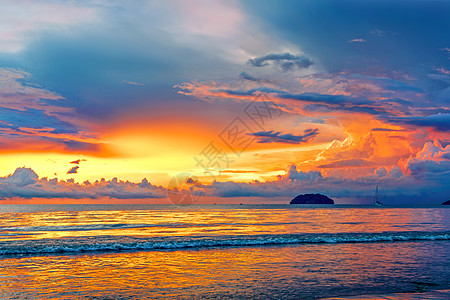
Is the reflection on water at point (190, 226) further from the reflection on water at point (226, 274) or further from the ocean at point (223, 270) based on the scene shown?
the reflection on water at point (226, 274)

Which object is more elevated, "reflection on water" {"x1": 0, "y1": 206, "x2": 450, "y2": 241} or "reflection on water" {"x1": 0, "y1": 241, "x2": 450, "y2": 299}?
"reflection on water" {"x1": 0, "y1": 241, "x2": 450, "y2": 299}

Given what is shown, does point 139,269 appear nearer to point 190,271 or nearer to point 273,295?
point 190,271

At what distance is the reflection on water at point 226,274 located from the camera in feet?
59.9

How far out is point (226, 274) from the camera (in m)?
22.4

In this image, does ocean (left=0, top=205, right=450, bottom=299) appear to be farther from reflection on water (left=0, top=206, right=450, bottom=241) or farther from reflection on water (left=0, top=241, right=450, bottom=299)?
reflection on water (left=0, top=206, right=450, bottom=241)

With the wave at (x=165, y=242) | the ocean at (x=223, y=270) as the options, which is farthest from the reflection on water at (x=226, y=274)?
the wave at (x=165, y=242)

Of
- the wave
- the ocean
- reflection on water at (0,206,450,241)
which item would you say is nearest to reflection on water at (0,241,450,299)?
the ocean

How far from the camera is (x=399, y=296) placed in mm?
16891

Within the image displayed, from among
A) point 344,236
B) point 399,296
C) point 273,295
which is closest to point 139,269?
point 273,295

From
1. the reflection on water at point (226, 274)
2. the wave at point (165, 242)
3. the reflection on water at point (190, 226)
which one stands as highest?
the reflection on water at point (226, 274)

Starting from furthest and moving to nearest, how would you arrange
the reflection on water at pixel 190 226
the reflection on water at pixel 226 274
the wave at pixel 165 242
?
1. the reflection on water at pixel 190 226
2. the wave at pixel 165 242
3. the reflection on water at pixel 226 274

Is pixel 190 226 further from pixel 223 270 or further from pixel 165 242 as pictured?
pixel 223 270

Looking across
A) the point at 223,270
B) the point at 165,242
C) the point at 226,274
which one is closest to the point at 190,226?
the point at 165,242

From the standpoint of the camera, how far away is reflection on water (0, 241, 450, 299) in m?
18.3
